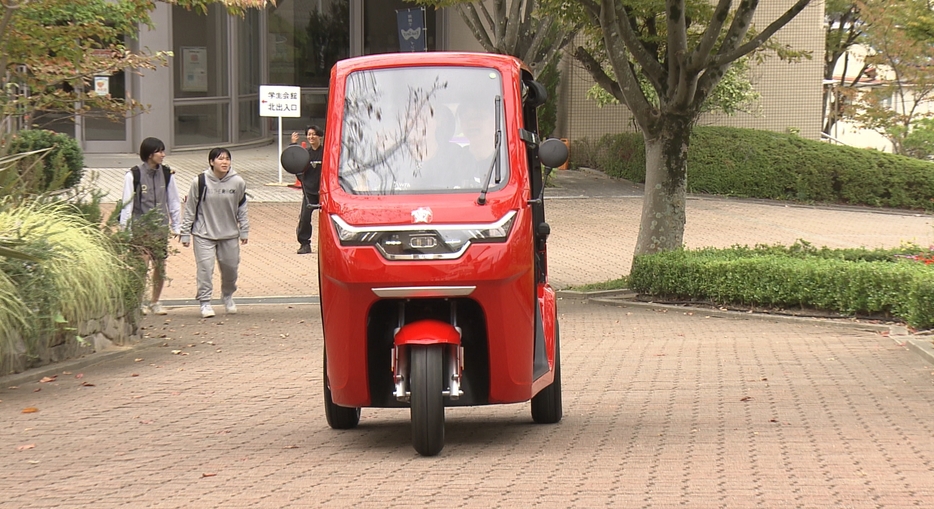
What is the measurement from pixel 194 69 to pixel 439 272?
25.2m

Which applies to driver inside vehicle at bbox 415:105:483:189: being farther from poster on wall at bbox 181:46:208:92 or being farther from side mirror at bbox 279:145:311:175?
poster on wall at bbox 181:46:208:92

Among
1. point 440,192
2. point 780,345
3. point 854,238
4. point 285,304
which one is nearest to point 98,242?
point 285,304

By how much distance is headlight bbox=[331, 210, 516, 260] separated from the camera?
20.0ft

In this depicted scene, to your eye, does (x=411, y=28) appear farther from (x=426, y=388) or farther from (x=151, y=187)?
(x=426, y=388)

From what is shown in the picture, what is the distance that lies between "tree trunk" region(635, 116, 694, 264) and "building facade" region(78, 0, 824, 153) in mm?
11251

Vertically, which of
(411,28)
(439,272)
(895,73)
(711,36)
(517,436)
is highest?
(411,28)

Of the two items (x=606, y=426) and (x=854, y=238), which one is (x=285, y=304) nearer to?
(x=606, y=426)

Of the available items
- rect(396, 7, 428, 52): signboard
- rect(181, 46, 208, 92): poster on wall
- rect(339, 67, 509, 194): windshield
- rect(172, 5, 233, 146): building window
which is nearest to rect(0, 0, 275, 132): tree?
rect(339, 67, 509, 194): windshield

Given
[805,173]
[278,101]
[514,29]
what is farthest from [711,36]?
[805,173]

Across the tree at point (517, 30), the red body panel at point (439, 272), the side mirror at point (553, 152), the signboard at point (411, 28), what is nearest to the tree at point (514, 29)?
the tree at point (517, 30)

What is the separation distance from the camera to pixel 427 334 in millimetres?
6129

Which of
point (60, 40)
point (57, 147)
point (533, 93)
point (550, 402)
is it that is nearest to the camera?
point (533, 93)

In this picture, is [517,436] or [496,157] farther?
[517,436]

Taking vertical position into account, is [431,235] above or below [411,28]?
below
